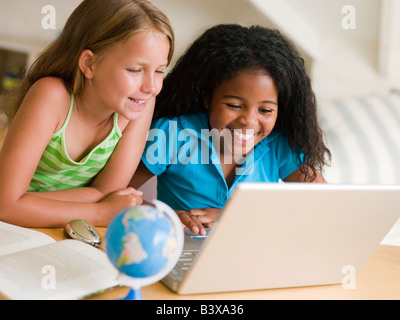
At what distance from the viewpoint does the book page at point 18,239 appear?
77 centimetres

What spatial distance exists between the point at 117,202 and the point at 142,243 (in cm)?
53

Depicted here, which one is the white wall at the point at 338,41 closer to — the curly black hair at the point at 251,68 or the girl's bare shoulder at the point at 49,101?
the curly black hair at the point at 251,68

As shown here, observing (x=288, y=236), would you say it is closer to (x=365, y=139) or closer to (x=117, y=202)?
(x=117, y=202)

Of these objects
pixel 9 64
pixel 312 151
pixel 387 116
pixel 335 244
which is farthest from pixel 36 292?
pixel 9 64

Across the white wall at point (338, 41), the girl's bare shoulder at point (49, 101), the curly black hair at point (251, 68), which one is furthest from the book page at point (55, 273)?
the white wall at point (338, 41)

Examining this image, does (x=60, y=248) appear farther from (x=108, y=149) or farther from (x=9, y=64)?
(x=9, y=64)

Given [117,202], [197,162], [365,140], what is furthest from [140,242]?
[365,140]

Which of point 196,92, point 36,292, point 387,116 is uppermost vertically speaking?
point 196,92

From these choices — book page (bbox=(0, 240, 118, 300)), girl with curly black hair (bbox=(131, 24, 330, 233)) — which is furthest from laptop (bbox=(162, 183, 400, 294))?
girl with curly black hair (bbox=(131, 24, 330, 233))

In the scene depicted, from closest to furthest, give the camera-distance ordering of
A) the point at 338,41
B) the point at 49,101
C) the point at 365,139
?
1. the point at 49,101
2. the point at 365,139
3. the point at 338,41

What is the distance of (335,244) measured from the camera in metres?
0.69

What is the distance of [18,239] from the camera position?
81cm

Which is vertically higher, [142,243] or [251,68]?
[251,68]

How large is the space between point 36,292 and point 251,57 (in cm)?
81
